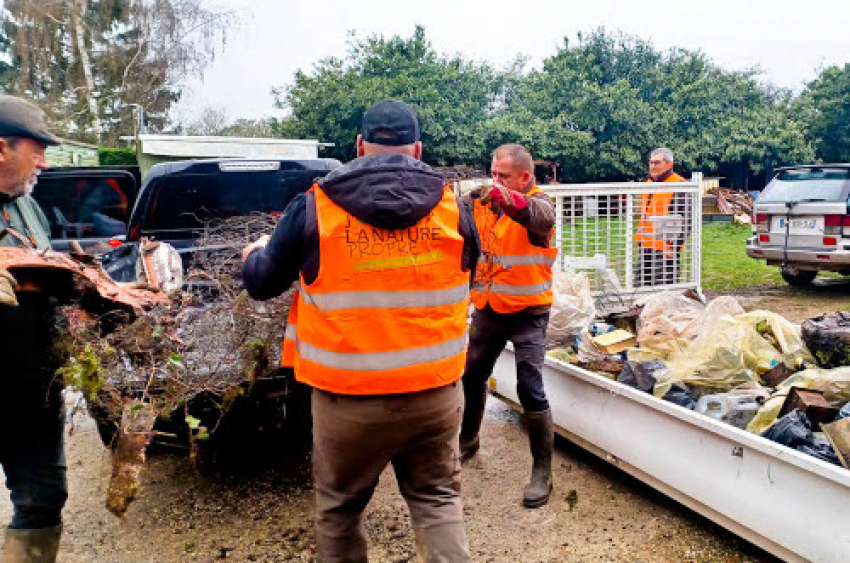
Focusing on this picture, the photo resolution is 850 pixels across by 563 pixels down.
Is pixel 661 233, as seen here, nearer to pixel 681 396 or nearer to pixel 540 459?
pixel 681 396

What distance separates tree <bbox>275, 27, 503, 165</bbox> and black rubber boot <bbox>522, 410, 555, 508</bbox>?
16385 millimetres

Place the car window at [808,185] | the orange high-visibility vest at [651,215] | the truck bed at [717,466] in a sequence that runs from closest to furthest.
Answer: the truck bed at [717,466], the orange high-visibility vest at [651,215], the car window at [808,185]

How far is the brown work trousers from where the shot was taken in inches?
83.4

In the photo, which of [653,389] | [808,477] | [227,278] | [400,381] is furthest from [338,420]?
[653,389]

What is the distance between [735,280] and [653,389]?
7.37m

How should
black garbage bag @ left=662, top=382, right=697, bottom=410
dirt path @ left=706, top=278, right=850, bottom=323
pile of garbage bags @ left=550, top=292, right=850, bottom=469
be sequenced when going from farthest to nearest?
dirt path @ left=706, top=278, right=850, bottom=323 → black garbage bag @ left=662, top=382, right=697, bottom=410 → pile of garbage bags @ left=550, top=292, right=850, bottom=469

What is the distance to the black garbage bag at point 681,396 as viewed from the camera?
3.47 m

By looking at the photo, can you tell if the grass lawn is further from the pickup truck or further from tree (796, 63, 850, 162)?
tree (796, 63, 850, 162)

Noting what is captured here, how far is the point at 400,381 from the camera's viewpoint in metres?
2.09

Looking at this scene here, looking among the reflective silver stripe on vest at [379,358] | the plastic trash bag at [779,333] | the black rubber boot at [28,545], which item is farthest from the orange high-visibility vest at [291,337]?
the plastic trash bag at [779,333]

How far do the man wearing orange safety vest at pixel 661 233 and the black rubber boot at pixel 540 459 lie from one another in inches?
122

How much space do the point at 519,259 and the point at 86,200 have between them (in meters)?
5.55

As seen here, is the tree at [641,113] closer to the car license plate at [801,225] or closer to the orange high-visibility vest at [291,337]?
the car license plate at [801,225]

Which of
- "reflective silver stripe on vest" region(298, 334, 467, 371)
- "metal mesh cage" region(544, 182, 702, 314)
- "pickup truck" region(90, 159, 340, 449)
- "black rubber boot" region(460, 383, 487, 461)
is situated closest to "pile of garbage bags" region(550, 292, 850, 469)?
"black rubber boot" region(460, 383, 487, 461)
